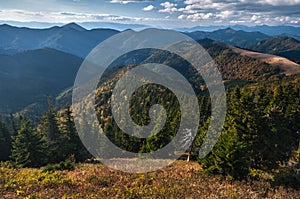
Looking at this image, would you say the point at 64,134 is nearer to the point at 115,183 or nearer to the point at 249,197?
the point at 115,183

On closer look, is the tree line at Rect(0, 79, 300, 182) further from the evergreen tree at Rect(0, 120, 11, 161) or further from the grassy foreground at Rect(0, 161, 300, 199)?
the grassy foreground at Rect(0, 161, 300, 199)

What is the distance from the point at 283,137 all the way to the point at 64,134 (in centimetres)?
4551

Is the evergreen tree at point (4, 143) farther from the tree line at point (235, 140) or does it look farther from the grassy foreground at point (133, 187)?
the grassy foreground at point (133, 187)

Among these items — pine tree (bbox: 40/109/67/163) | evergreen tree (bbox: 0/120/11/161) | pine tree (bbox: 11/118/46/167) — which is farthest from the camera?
evergreen tree (bbox: 0/120/11/161)

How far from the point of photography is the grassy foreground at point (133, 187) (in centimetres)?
1566

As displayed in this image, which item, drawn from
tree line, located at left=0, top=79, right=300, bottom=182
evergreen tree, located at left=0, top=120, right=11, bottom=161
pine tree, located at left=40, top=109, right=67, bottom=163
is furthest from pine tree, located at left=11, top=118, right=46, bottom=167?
evergreen tree, located at left=0, top=120, right=11, bottom=161

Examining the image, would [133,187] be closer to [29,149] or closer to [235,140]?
[235,140]

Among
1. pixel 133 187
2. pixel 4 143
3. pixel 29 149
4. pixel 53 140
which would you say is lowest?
pixel 4 143

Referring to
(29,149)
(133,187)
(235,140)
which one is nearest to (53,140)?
(29,149)

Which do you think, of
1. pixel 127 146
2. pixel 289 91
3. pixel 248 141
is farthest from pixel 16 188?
pixel 289 91

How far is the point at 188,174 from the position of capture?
22750 millimetres

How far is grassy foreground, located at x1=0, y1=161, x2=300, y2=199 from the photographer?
15.7 meters

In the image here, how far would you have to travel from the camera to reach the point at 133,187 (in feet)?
58.7

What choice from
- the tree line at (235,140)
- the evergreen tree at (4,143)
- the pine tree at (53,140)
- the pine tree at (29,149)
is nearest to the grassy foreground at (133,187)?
the tree line at (235,140)
